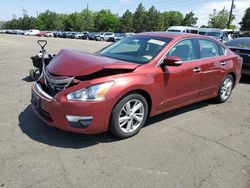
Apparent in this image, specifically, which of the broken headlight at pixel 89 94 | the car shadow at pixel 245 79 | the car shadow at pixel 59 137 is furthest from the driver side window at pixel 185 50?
the car shadow at pixel 245 79

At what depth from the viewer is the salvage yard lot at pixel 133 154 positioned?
331cm

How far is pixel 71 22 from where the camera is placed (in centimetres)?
10181

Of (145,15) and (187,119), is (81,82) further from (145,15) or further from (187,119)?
(145,15)

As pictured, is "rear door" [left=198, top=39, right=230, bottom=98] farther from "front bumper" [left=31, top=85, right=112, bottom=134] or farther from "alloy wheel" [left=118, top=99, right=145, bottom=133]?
"front bumper" [left=31, top=85, right=112, bottom=134]

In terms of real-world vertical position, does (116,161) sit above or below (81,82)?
below

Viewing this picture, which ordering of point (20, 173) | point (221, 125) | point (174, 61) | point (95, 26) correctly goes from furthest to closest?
point (95, 26)
point (221, 125)
point (174, 61)
point (20, 173)

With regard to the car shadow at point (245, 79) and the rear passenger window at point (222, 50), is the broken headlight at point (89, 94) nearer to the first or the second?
the rear passenger window at point (222, 50)

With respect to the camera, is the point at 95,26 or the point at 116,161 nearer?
the point at 116,161

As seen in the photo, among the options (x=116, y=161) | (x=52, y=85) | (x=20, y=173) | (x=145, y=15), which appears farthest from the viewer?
(x=145, y=15)

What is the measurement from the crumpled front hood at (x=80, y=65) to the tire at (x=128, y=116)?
479mm

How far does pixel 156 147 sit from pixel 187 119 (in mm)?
1468

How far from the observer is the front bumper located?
384cm

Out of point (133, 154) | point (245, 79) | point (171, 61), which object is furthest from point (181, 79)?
point (245, 79)

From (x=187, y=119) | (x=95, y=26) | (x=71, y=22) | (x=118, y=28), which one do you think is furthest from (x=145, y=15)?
(x=187, y=119)
